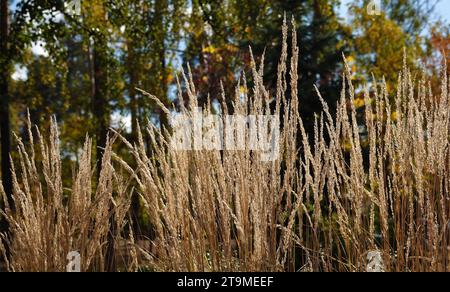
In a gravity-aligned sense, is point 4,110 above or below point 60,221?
above

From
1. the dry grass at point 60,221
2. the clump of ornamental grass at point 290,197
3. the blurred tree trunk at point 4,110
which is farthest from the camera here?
the blurred tree trunk at point 4,110

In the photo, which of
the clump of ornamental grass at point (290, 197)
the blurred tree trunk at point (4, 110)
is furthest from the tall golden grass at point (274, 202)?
the blurred tree trunk at point (4, 110)

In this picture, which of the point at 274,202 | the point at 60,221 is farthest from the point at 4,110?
the point at 274,202

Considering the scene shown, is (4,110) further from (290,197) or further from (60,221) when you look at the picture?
(290,197)

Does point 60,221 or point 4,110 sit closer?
point 60,221

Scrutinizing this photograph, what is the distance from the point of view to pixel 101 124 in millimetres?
8023

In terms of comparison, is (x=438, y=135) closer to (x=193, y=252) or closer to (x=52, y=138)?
(x=193, y=252)

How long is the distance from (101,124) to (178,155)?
6241mm

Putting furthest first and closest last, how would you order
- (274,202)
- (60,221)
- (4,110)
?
(4,110) → (60,221) → (274,202)

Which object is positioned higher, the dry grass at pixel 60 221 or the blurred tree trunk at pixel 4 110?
the blurred tree trunk at pixel 4 110

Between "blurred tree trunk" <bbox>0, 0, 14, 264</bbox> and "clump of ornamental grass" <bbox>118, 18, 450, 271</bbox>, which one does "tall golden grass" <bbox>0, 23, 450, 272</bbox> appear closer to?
"clump of ornamental grass" <bbox>118, 18, 450, 271</bbox>

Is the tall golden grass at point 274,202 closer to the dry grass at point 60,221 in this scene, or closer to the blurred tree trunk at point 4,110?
the dry grass at point 60,221

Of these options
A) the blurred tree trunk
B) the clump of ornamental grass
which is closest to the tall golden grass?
the clump of ornamental grass
